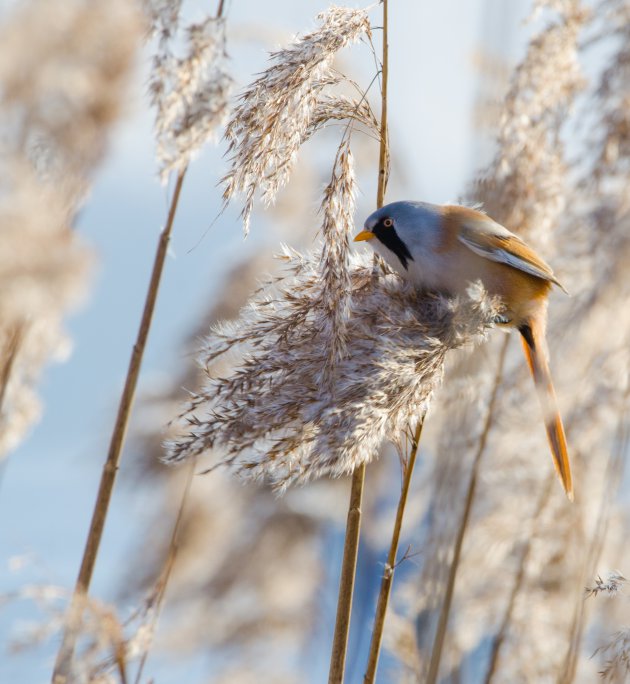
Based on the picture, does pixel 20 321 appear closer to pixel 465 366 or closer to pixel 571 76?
pixel 465 366

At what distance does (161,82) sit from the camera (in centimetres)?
172

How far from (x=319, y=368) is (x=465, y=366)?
0.34 m

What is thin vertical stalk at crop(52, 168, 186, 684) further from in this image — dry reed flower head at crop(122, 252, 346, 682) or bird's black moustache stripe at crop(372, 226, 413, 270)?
dry reed flower head at crop(122, 252, 346, 682)

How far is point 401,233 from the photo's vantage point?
5.21 feet

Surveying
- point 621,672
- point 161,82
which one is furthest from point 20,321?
point 621,672

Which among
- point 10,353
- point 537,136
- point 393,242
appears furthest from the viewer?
point 537,136

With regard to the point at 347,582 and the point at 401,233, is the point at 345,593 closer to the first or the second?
the point at 347,582

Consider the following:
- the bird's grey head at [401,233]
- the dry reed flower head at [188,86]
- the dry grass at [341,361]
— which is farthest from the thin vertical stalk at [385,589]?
the dry reed flower head at [188,86]

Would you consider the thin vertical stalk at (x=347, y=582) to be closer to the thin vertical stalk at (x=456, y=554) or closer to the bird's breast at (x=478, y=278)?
the thin vertical stalk at (x=456, y=554)

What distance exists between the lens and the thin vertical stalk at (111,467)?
Result: 1.34 metres

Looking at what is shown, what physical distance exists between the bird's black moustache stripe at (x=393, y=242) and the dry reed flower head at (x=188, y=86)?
392 millimetres

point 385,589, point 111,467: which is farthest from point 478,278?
point 111,467

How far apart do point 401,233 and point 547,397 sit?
0.41 m

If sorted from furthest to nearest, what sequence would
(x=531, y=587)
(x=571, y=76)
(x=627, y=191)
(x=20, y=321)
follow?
(x=531, y=587)
(x=627, y=191)
(x=571, y=76)
(x=20, y=321)
